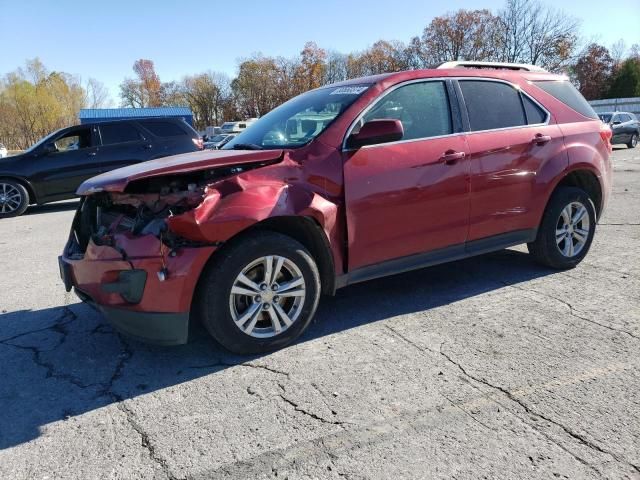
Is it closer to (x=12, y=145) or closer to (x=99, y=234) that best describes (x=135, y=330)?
(x=99, y=234)

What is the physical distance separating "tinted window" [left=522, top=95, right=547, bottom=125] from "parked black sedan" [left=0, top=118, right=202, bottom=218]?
8.20 m

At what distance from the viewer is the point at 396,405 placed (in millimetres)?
2688

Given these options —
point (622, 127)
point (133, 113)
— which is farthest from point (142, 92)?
point (622, 127)

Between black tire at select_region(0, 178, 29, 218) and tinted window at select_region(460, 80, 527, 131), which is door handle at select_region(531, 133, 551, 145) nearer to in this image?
tinted window at select_region(460, 80, 527, 131)

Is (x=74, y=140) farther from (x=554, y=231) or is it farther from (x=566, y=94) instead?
(x=554, y=231)

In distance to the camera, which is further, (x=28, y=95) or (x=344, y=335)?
(x=28, y=95)

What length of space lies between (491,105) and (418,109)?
804mm

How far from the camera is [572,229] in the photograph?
15.7 feet

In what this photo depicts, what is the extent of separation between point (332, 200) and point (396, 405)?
1.43 m

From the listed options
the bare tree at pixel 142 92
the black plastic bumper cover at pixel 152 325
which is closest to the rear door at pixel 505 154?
the black plastic bumper cover at pixel 152 325

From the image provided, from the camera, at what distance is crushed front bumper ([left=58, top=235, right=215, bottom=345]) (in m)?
2.95

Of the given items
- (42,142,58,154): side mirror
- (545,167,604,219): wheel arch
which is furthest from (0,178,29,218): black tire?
(545,167,604,219): wheel arch

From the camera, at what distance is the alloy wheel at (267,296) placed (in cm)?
317

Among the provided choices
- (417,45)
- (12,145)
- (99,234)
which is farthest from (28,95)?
(99,234)
